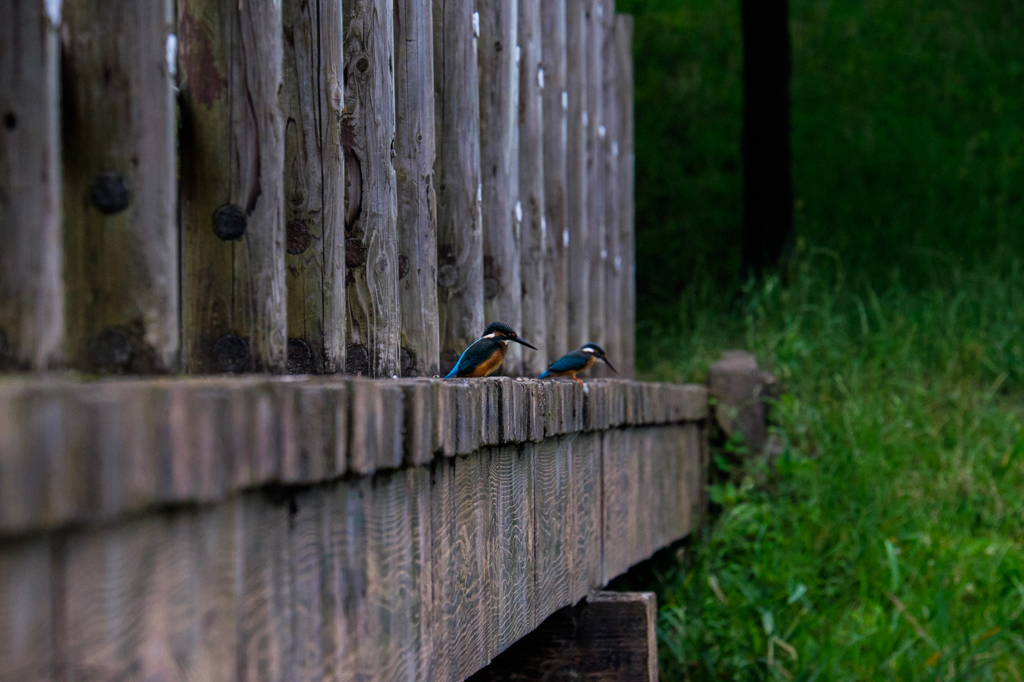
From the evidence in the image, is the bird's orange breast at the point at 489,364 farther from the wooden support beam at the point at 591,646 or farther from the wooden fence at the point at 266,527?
the wooden support beam at the point at 591,646

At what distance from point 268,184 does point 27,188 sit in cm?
55

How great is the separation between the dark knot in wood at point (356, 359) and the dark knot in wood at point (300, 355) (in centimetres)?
24

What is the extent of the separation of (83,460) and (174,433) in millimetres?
128

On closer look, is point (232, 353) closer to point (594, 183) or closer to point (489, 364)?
point (489, 364)

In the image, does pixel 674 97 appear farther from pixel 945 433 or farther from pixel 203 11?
pixel 203 11

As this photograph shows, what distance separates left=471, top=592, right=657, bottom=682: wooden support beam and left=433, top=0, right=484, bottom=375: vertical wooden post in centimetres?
94

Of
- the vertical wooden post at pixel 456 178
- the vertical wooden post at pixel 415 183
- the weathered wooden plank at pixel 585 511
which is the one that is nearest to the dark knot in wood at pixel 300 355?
the vertical wooden post at pixel 415 183

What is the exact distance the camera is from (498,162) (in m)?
3.28

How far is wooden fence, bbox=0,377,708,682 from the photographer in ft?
3.24

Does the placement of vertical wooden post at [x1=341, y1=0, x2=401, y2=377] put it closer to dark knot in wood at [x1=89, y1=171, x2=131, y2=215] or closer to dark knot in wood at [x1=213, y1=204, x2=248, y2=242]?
dark knot in wood at [x1=213, y1=204, x2=248, y2=242]

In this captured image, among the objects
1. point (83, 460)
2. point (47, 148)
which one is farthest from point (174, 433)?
point (47, 148)

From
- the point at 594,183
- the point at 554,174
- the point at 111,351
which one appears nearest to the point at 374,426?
the point at 111,351

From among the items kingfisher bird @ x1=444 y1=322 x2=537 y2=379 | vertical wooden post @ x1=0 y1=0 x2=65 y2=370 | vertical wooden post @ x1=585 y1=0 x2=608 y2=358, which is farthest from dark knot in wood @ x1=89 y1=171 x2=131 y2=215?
vertical wooden post @ x1=585 y1=0 x2=608 y2=358

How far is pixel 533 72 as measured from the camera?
12.0ft
